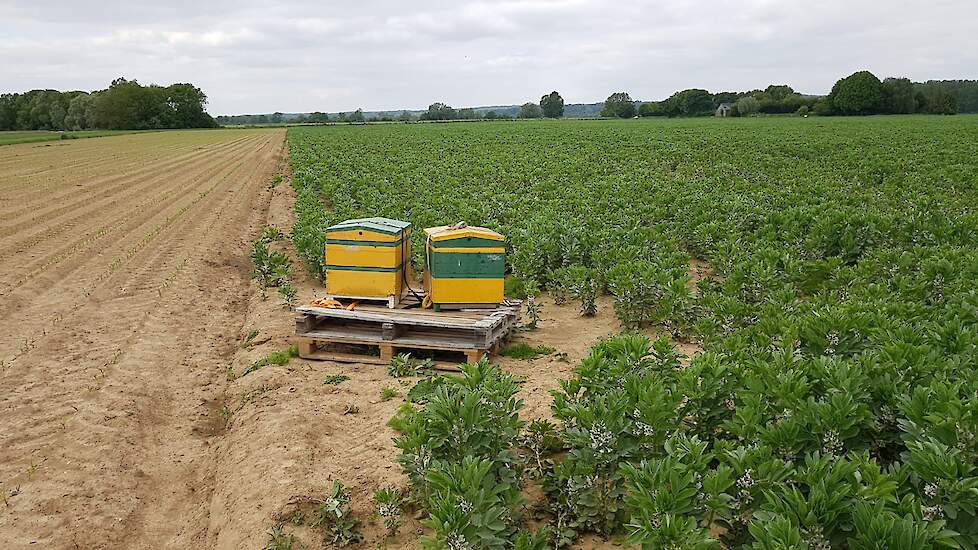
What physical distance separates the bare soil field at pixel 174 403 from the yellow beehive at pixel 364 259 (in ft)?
3.44

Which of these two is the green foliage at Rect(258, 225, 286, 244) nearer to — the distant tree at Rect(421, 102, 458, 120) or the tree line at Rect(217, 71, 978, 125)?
the tree line at Rect(217, 71, 978, 125)

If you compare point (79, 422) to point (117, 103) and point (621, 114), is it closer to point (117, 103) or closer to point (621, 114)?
point (117, 103)

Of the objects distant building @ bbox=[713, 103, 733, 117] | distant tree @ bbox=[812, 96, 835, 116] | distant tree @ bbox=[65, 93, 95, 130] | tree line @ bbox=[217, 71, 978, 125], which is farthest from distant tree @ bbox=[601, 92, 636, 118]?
distant tree @ bbox=[65, 93, 95, 130]

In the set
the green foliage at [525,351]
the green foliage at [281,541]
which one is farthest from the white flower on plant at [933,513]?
the green foliage at [525,351]

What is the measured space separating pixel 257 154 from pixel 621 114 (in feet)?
303

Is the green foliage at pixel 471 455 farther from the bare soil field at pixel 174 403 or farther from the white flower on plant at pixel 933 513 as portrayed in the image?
the white flower on plant at pixel 933 513

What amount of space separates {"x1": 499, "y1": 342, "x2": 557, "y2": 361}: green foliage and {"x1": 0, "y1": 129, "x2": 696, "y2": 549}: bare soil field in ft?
0.87

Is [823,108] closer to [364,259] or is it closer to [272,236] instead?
[272,236]

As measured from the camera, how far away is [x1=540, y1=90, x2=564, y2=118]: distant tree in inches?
5965

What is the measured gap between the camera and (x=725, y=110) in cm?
11294

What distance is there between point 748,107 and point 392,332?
4391 inches

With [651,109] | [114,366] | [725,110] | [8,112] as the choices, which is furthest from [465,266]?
[651,109]

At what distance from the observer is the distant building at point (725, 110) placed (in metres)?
110

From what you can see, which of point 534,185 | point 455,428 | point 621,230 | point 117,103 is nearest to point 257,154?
point 534,185
